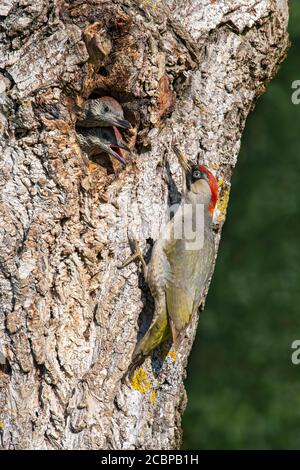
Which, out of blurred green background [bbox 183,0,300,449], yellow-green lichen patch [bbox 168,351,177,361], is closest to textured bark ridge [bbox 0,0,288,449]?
yellow-green lichen patch [bbox 168,351,177,361]

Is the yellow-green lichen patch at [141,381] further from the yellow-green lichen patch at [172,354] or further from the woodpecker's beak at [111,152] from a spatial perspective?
the woodpecker's beak at [111,152]

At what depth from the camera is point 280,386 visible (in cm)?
787

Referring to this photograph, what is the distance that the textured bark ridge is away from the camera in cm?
392

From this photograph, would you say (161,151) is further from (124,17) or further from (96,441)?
(96,441)

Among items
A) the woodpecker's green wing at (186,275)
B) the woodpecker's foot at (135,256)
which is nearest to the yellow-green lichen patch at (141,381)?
the woodpecker's green wing at (186,275)

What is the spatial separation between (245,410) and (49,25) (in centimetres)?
485

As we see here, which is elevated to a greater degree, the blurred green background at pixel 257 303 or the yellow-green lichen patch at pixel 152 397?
the blurred green background at pixel 257 303

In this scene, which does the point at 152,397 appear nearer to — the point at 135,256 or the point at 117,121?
the point at 135,256

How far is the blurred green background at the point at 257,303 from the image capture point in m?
7.84

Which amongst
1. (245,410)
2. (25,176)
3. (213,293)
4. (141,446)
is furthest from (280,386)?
(25,176)

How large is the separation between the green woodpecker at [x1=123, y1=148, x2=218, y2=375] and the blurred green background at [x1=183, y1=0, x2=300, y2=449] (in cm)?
341

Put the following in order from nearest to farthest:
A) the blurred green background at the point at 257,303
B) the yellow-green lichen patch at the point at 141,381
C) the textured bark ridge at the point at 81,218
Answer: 1. the textured bark ridge at the point at 81,218
2. the yellow-green lichen patch at the point at 141,381
3. the blurred green background at the point at 257,303

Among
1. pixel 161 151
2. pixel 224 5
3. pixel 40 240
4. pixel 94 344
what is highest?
pixel 224 5

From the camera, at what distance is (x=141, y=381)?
13.6ft
